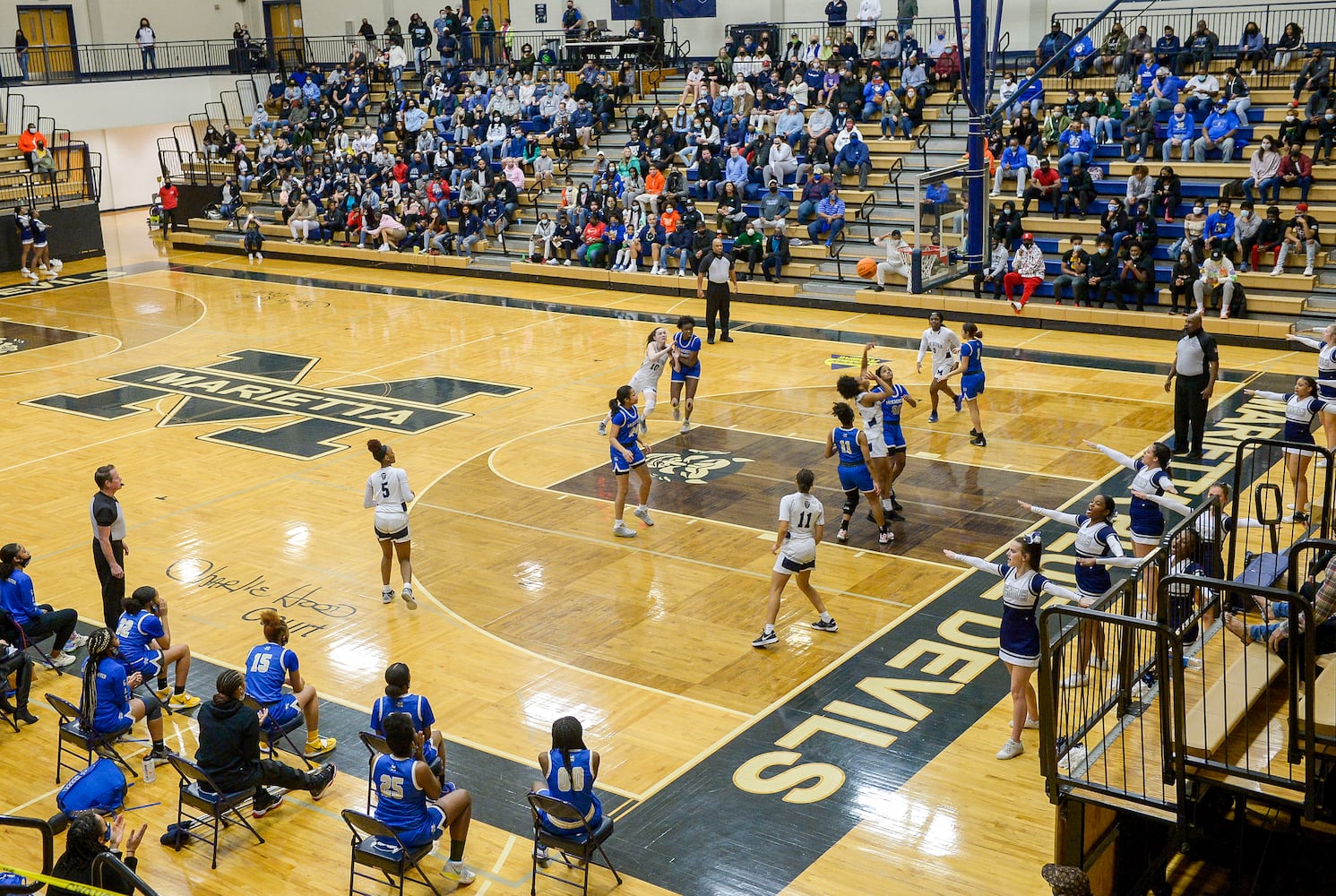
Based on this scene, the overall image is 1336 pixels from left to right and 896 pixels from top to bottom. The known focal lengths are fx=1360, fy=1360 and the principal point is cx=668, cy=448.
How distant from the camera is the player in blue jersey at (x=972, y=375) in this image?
17297mm

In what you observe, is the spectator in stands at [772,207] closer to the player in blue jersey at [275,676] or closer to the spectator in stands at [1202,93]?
the spectator in stands at [1202,93]

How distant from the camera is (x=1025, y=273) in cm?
2531

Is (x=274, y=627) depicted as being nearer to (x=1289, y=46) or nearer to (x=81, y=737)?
(x=81, y=737)

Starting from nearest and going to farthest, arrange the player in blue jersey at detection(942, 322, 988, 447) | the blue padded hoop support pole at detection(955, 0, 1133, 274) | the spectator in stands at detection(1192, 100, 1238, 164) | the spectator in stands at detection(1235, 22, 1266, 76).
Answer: the blue padded hoop support pole at detection(955, 0, 1133, 274), the player in blue jersey at detection(942, 322, 988, 447), the spectator in stands at detection(1192, 100, 1238, 164), the spectator in stands at detection(1235, 22, 1266, 76)

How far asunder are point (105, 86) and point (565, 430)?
31.2 metres

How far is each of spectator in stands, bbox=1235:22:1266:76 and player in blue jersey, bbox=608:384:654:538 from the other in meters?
20.0

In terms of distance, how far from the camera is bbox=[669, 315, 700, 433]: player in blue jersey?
59.5 ft

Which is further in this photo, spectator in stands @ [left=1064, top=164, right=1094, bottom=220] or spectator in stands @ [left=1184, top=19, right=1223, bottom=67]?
spectator in stands @ [left=1184, top=19, right=1223, bottom=67]

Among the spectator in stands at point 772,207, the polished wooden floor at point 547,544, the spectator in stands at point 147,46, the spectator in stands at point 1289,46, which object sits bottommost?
the polished wooden floor at point 547,544

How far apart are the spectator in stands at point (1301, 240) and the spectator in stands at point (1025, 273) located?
4.01 m

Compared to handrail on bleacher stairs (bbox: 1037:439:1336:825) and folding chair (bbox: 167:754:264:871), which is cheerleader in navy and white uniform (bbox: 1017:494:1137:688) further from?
folding chair (bbox: 167:754:264:871)

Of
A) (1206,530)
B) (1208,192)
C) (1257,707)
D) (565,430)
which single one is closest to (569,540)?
(565,430)

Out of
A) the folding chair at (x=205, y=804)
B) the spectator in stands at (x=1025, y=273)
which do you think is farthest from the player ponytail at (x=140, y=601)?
the spectator in stands at (x=1025, y=273)

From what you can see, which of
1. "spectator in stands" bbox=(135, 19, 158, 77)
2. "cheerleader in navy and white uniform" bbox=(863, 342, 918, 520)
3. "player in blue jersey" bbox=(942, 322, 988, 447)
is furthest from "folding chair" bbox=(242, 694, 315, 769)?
"spectator in stands" bbox=(135, 19, 158, 77)
